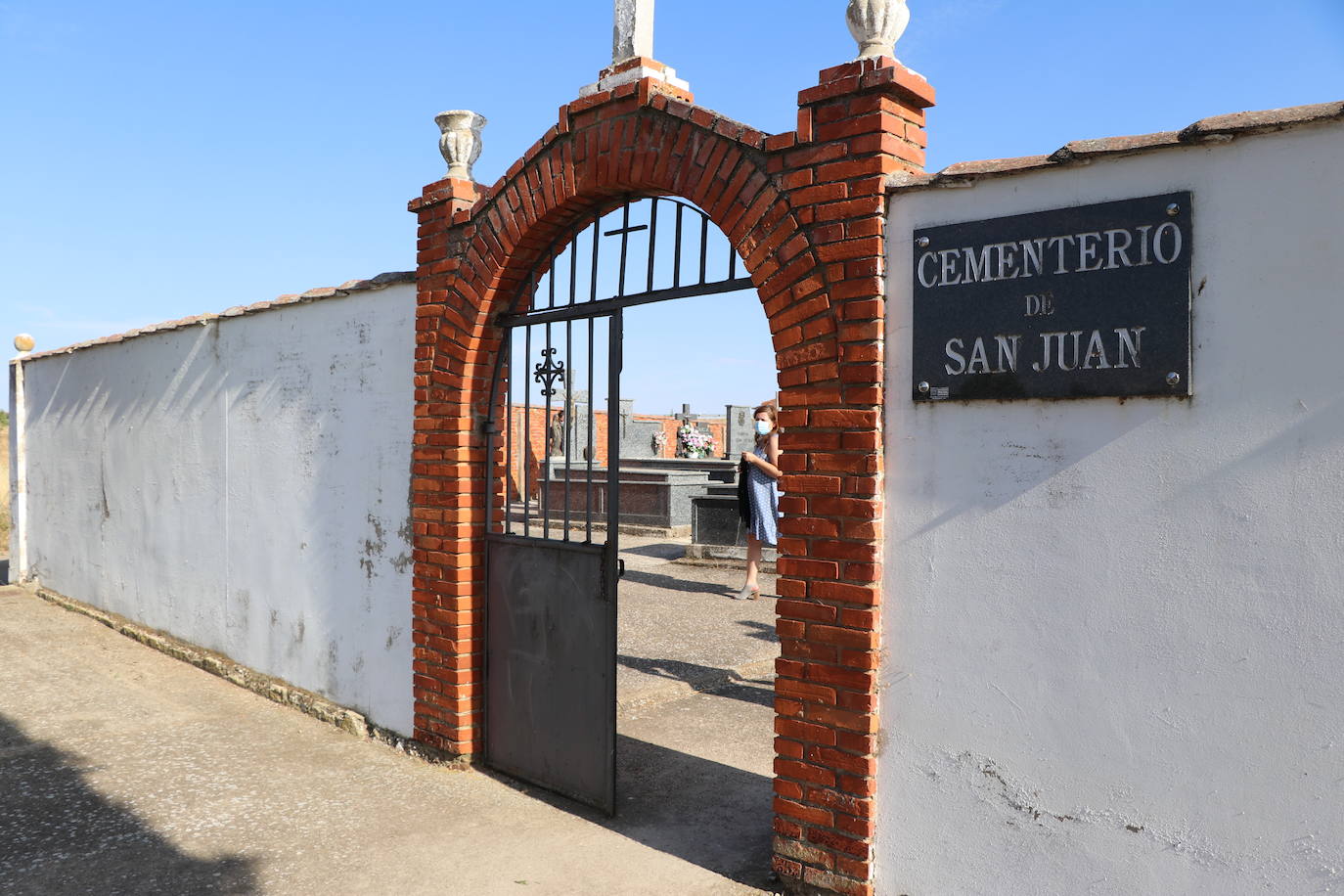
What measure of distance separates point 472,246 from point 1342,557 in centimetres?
381

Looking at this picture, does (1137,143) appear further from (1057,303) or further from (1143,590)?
(1143,590)

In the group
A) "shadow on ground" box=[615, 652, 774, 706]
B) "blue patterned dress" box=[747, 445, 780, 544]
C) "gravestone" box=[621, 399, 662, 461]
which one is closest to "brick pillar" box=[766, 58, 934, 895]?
"shadow on ground" box=[615, 652, 774, 706]

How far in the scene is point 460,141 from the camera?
16.9 ft

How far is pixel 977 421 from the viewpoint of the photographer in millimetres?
3145

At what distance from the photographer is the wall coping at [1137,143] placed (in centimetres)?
255

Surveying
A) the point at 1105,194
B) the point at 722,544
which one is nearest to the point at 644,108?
the point at 1105,194

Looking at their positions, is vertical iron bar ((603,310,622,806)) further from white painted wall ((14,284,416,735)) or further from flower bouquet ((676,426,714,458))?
flower bouquet ((676,426,714,458))

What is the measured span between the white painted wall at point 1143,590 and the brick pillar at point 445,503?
7.82 ft

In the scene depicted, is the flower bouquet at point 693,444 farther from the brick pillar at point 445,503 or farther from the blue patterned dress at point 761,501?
the brick pillar at point 445,503

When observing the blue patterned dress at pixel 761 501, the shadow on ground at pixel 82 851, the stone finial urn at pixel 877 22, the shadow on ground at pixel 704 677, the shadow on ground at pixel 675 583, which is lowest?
the shadow on ground at pixel 82 851

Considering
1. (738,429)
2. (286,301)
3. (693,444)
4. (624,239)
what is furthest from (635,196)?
(693,444)

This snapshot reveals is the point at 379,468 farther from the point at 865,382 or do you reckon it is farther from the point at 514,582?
the point at 865,382

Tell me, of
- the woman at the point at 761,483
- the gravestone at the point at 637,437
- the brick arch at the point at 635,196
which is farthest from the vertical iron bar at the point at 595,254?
the gravestone at the point at 637,437

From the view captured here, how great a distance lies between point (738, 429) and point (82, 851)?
2171 centimetres
